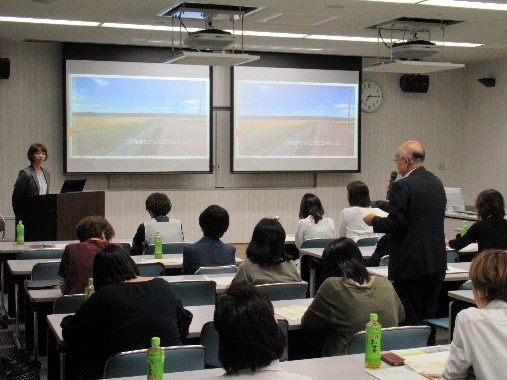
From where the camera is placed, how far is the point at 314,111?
12.2 meters

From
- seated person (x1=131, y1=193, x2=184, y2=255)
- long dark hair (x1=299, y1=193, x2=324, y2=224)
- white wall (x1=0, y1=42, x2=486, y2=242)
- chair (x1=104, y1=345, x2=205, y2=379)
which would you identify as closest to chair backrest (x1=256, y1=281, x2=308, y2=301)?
chair (x1=104, y1=345, x2=205, y2=379)

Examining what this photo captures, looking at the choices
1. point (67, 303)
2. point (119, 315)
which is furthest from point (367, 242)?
point (119, 315)

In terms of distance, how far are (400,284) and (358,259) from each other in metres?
1.30

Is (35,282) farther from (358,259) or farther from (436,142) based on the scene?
(436,142)

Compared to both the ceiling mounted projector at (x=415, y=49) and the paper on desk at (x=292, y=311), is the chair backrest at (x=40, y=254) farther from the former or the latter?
the ceiling mounted projector at (x=415, y=49)

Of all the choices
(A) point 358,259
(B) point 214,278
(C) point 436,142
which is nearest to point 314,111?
(C) point 436,142

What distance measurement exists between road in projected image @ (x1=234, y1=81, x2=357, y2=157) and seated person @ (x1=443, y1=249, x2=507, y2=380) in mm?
9171

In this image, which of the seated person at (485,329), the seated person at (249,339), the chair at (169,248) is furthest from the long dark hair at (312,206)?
the seated person at (249,339)

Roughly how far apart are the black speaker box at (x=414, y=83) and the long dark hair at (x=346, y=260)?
31.0 ft

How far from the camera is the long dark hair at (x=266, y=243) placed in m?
4.74

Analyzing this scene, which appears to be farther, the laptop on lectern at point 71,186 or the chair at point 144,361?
the laptop on lectern at point 71,186

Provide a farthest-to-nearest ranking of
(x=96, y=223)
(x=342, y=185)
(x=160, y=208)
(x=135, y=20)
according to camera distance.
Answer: (x=342, y=185) < (x=135, y=20) < (x=160, y=208) < (x=96, y=223)

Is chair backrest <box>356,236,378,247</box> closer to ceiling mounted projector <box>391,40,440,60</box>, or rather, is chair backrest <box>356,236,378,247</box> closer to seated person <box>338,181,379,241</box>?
seated person <box>338,181,379,241</box>

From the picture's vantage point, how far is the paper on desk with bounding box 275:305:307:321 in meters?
4.13
